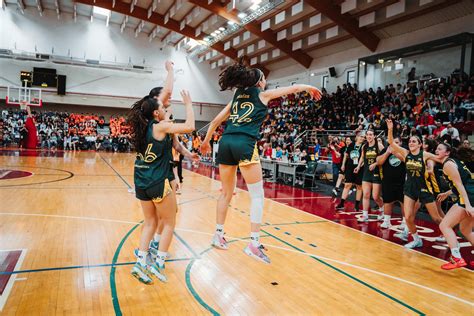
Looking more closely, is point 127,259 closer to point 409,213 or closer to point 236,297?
point 236,297

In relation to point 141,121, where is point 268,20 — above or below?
above

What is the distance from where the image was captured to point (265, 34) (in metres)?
20.2

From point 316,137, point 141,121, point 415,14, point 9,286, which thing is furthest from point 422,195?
point 415,14

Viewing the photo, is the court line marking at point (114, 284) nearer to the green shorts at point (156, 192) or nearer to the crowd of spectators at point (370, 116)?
the green shorts at point (156, 192)

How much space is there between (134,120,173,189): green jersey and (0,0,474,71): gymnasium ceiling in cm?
1394

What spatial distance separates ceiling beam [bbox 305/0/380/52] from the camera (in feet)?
50.0

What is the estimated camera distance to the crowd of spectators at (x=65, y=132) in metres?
23.9

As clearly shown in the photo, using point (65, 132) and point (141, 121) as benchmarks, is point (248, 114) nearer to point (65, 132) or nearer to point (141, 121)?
point (141, 121)

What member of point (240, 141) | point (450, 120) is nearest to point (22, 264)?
point (240, 141)

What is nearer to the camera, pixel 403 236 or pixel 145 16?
pixel 403 236

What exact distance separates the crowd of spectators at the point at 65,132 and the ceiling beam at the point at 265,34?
10.7 metres

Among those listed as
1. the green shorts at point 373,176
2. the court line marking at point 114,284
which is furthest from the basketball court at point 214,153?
the green shorts at point 373,176

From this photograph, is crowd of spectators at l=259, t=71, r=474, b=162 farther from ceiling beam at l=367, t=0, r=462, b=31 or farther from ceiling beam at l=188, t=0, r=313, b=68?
ceiling beam at l=367, t=0, r=462, b=31

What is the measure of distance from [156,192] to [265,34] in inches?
742
